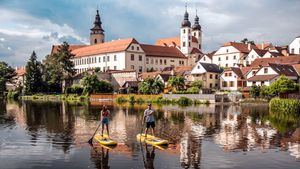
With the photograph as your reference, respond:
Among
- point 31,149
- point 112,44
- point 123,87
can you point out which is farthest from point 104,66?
point 31,149

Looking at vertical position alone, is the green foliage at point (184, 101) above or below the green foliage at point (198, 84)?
below

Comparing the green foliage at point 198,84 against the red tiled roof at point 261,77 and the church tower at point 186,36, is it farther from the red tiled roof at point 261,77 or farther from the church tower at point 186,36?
the church tower at point 186,36

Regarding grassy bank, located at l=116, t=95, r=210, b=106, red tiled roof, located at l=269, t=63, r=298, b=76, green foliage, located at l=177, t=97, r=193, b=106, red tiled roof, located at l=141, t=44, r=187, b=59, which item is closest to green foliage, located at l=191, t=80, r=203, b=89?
grassy bank, located at l=116, t=95, r=210, b=106

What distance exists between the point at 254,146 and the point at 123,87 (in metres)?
75.5

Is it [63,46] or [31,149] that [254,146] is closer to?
[31,149]

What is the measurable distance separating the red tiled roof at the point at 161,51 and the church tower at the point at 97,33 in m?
29.8

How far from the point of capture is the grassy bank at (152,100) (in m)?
67.9

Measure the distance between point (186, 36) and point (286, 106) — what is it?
92.1 meters

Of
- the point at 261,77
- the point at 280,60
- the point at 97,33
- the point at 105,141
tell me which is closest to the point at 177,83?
the point at 261,77

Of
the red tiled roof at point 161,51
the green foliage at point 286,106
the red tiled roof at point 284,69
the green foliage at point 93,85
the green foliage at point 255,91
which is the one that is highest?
the red tiled roof at point 161,51

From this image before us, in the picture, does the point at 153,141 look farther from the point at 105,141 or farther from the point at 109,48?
the point at 109,48

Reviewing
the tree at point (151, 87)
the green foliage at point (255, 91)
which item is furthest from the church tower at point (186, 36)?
the green foliage at point (255, 91)

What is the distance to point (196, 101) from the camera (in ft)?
224

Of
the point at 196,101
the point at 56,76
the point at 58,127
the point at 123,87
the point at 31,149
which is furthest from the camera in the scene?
the point at 56,76
